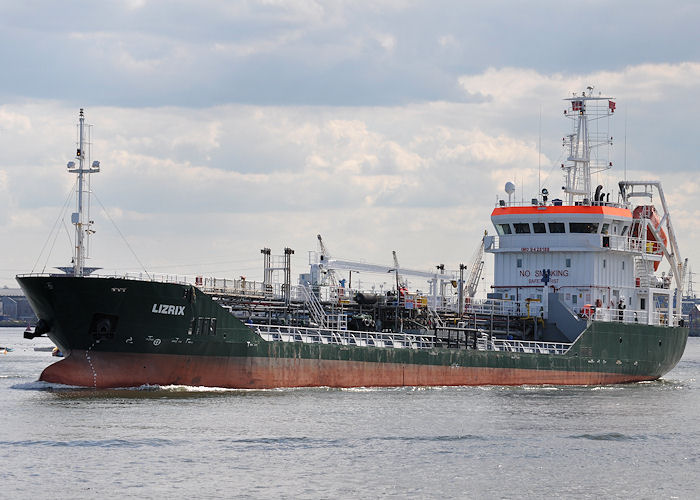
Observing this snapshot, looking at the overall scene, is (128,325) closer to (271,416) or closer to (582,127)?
(271,416)

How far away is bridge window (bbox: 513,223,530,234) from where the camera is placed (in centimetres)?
5975

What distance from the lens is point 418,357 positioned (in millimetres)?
51219

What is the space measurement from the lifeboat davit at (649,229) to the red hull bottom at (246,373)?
1343 cm

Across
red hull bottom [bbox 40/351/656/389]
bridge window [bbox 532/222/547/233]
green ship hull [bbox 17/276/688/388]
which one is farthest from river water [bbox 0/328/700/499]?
bridge window [bbox 532/222/547/233]

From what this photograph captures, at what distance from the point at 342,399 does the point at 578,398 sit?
10.8 metres

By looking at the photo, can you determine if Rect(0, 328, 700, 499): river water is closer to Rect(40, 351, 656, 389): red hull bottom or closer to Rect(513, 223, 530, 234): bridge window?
Rect(40, 351, 656, 389): red hull bottom

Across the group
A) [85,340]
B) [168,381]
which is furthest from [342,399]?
[85,340]

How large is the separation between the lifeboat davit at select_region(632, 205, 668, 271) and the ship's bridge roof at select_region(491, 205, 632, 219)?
288cm

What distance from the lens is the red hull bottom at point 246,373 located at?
43.2 metres

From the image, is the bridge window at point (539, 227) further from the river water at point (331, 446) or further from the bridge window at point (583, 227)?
the river water at point (331, 446)

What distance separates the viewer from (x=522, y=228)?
59.9 m

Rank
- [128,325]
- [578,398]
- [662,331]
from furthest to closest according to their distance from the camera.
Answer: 1. [662,331]
2. [578,398]
3. [128,325]

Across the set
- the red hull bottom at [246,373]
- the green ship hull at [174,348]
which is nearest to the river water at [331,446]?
the red hull bottom at [246,373]

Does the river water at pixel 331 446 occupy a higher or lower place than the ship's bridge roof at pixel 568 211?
lower
